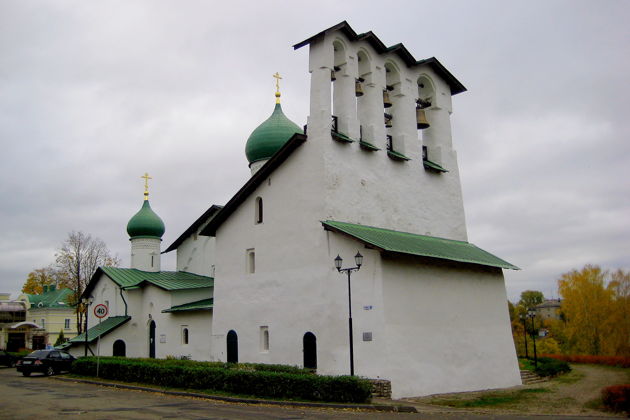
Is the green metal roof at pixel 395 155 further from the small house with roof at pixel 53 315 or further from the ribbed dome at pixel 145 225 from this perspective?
the small house with roof at pixel 53 315

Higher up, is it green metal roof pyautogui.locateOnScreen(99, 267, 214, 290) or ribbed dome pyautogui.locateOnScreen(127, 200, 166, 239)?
ribbed dome pyautogui.locateOnScreen(127, 200, 166, 239)

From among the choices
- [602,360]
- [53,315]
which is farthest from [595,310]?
[53,315]

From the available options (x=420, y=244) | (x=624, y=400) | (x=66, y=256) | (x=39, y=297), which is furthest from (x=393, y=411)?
(x=39, y=297)

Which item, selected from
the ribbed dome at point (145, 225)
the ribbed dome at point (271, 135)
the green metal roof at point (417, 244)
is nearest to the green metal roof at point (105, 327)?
the ribbed dome at point (145, 225)

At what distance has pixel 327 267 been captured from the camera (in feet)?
66.6

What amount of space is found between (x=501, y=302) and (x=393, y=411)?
426 inches

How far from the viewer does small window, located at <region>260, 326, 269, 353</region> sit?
22552 mm

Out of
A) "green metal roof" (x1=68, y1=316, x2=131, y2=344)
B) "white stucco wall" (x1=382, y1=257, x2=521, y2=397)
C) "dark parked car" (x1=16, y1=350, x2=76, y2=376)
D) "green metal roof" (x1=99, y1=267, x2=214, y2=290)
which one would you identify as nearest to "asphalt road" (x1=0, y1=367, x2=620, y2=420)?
"white stucco wall" (x1=382, y1=257, x2=521, y2=397)

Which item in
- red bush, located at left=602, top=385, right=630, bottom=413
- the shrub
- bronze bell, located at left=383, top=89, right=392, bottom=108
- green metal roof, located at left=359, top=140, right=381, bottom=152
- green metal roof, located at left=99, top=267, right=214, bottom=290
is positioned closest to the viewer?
red bush, located at left=602, top=385, right=630, bottom=413

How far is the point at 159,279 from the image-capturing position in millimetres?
33125

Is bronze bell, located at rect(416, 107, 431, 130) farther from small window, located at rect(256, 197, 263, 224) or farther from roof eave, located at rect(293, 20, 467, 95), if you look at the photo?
small window, located at rect(256, 197, 263, 224)

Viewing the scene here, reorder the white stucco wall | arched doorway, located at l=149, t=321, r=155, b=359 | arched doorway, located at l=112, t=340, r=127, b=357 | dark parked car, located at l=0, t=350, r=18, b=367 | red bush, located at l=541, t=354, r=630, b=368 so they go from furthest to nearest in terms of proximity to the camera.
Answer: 1. dark parked car, located at l=0, t=350, r=18, b=367
2. arched doorway, located at l=112, t=340, r=127, b=357
3. arched doorway, located at l=149, t=321, r=155, b=359
4. red bush, located at l=541, t=354, r=630, b=368
5. the white stucco wall

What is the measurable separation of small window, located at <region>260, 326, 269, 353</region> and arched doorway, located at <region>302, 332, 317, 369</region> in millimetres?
2431

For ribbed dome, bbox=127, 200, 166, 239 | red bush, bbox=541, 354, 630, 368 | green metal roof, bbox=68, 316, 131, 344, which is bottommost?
red bush, bbox=541, 354, 630, 368
